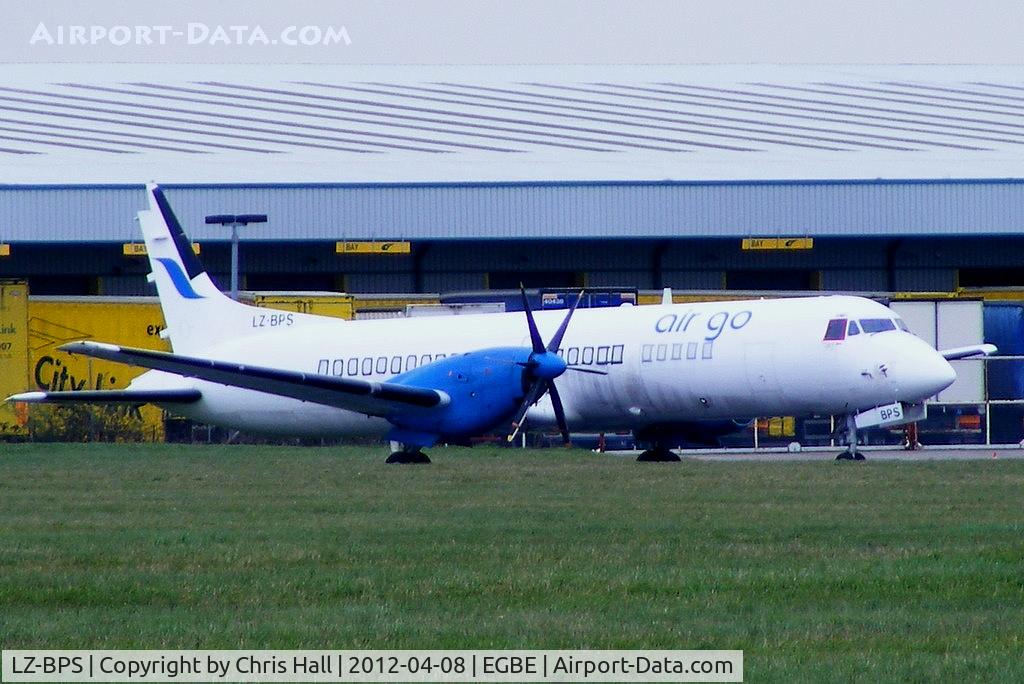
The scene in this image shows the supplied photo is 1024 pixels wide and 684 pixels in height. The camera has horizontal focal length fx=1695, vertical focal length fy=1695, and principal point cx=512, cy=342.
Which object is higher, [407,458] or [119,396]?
[119,396]

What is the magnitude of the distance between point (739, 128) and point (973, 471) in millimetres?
36547

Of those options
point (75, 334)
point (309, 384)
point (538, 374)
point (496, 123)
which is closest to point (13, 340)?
point (75, 334)

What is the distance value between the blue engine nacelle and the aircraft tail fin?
7.65 metres

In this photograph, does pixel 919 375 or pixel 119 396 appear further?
pixel 119 396

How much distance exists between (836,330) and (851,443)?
2.12 m

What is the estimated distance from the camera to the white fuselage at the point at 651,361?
89.6 feet

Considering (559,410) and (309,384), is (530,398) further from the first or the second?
(309,384)

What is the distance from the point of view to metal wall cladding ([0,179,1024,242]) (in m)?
54.1

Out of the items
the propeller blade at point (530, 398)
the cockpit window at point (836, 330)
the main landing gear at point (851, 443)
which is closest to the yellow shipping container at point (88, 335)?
the propeller blade at point (530, 398)

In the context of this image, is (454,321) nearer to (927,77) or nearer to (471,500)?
(471,500)

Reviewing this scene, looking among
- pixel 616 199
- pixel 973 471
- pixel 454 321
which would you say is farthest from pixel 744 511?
pixel 616 199

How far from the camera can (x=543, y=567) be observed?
13172mm

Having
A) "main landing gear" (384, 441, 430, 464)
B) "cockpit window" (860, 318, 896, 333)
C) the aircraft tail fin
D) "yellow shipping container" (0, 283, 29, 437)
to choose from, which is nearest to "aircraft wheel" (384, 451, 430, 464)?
"main landing gear" (384, 441, 430, 464)

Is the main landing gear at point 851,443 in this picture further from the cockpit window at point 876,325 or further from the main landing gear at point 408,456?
the main landing gear at point 408,456
